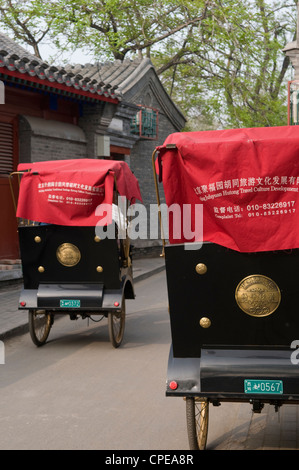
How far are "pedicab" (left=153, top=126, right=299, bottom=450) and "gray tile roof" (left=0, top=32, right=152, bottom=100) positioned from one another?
375 inches

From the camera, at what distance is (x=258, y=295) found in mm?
4750

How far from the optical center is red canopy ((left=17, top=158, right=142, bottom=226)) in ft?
28.6

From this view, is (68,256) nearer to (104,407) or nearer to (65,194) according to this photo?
(65,194)

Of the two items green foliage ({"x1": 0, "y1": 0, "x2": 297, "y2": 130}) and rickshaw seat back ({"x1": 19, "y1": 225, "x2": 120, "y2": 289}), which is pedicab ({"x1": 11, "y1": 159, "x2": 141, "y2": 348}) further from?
green foliage ({"x1": 0, "y1": 0, "x2": 297, "y2": 130})

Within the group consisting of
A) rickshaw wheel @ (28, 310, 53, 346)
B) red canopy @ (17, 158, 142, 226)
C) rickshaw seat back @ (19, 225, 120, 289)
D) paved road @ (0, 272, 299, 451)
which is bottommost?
paved road @ (0, 272, 299, 451)

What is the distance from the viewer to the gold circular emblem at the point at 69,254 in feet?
29.6

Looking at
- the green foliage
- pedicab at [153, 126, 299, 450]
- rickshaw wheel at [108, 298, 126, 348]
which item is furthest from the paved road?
the green foliage

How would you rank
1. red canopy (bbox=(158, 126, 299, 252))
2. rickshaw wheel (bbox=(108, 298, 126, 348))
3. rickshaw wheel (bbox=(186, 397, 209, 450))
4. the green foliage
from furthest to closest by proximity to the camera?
the green foliage
rickshaw wheel (bbox=(108, 298, 126, 348))
rickshaw wheel (bbox=(186, 397, 209, 450))
red canopy (bbox=(158, 126, 299, 252))

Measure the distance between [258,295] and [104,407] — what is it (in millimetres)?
2229

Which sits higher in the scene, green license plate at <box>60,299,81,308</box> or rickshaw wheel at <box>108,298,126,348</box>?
green license plate at <box>60,299,81,308</box>

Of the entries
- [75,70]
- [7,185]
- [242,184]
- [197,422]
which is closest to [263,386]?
[197,422]

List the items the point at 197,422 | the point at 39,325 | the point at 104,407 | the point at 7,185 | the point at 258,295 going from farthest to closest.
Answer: the point at 7,185 < the point at 39,325 < the point at 104,407 < the point at 197,422 < the point at 258,295

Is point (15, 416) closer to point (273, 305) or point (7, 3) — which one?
point (273, 305)

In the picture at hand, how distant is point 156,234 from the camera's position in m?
25.5
